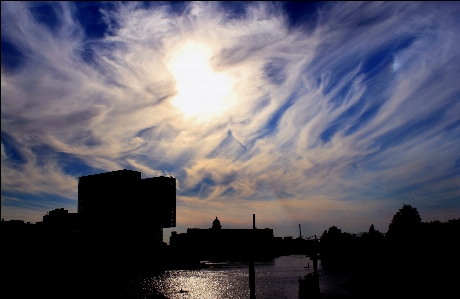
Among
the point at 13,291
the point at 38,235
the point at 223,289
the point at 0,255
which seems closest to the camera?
the point at 13,291

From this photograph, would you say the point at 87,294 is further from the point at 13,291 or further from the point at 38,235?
the point at 38,235

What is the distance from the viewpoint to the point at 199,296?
102625mm

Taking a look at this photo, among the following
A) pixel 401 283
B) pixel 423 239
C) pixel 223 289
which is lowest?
pixel 223 289

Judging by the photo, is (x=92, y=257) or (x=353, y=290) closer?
(x=353, y=290)

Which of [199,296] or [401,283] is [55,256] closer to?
[199,296]

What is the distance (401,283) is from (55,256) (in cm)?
12626

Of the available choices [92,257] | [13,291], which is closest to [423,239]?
[13,291]

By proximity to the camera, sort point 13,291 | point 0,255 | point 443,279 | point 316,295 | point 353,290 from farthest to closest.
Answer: point 0,255, point 13,291, point 353,290, point 316,295, point 443,279

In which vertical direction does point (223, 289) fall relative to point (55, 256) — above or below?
below

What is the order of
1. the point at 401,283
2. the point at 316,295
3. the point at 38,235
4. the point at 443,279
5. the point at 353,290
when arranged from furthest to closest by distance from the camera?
the point at 38,235 → the point at 353,290 → the point at 316,295 → the point at 401,283 → the point at 443,279

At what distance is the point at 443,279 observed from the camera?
51.8 metres

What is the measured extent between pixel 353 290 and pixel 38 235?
11607 centimetres

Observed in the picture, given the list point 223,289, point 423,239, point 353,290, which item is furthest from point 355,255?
point 423,239

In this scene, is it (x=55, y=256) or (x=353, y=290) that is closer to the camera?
(x=353, y=290)
